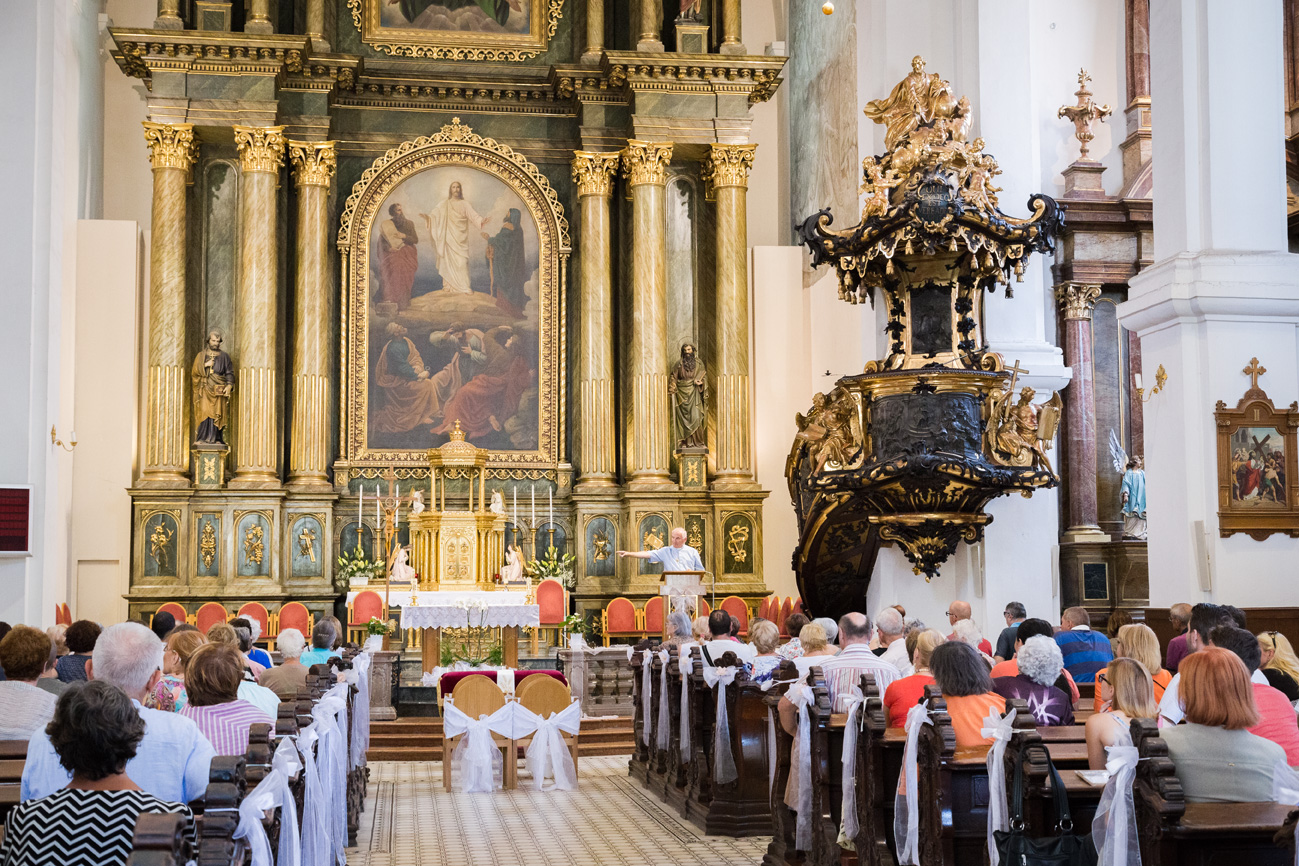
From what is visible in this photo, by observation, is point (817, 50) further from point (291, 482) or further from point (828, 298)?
point (291, 482)

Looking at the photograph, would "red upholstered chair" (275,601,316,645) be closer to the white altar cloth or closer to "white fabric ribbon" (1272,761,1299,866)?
the white altar cloth

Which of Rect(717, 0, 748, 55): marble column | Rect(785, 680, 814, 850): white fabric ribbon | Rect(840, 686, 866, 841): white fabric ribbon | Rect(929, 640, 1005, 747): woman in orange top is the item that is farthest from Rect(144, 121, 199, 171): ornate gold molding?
Rect(929, 640, 1005, 747): woman in orange top

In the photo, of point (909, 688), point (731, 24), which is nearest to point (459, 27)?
point (731, 24)

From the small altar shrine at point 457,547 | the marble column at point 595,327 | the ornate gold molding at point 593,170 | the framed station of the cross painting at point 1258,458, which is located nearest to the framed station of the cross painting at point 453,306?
the marble column at point 595,327

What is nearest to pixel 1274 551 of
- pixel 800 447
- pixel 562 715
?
pixel 800 447

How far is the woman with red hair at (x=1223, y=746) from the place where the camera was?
14.4 ft

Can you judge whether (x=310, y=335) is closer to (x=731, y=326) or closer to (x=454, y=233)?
(x=454, y=233)

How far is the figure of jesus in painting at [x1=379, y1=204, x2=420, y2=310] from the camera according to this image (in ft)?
62.5

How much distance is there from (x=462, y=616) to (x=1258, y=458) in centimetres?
778

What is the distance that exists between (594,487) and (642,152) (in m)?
4.41

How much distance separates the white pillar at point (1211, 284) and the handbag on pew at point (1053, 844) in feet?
16.3

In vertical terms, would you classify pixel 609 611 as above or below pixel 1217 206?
below

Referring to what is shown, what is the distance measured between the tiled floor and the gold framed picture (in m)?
11.1

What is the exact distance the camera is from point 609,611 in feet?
58.4
